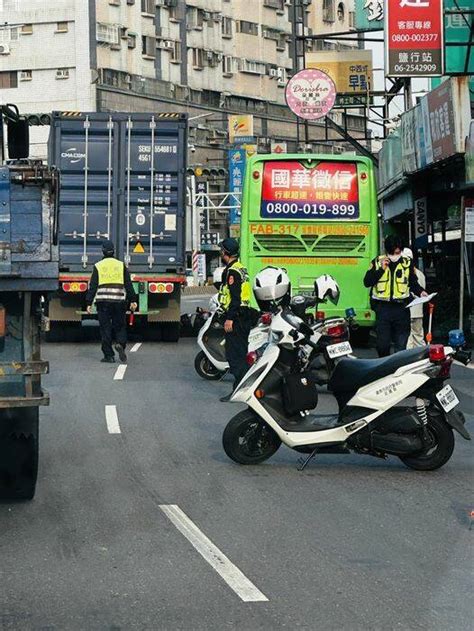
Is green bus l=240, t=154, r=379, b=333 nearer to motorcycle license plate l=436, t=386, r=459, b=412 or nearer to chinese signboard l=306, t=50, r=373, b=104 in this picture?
motorcycle license plate l=436, t=386, r=459, b=412


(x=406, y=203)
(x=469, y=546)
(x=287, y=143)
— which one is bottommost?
(x=469, y=546)

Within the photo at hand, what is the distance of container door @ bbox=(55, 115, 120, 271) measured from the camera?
24.0 metres

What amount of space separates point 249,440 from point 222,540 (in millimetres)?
2784

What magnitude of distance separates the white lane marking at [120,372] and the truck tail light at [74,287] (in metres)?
3.75

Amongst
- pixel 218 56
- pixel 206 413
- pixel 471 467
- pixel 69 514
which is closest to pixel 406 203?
pixel 206 413

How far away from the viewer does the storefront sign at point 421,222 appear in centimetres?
2800

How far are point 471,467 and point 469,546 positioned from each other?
3059 mm

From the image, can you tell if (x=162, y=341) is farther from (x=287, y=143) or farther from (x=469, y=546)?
(x=287, y=143)

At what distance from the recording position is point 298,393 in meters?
Answer: 11.2

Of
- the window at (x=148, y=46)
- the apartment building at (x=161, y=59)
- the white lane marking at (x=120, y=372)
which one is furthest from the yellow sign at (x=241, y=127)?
the white lane marking at (x=120, y=372)

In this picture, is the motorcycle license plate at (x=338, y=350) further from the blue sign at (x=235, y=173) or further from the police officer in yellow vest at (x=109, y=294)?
the blue sign at (x=235, y=173)

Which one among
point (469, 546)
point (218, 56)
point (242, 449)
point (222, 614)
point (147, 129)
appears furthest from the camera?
point (218, 56)

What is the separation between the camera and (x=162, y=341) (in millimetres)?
25281

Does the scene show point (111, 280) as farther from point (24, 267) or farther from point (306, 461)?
point (24, 267)
